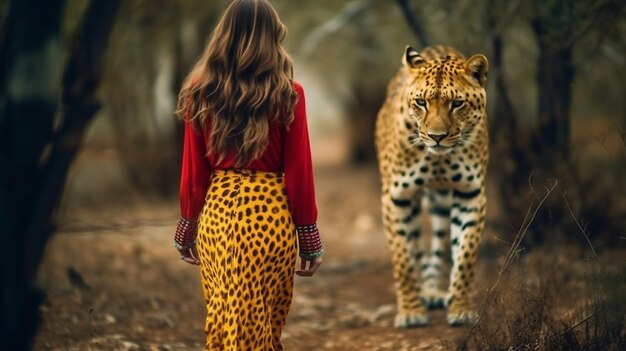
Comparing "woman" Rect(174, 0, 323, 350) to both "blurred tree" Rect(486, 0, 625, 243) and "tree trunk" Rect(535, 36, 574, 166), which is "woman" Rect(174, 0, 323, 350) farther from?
"tree trunk" Rect(535, 36, 574, 166)

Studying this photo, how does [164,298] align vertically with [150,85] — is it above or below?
below

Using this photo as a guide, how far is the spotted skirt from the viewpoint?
13.2 ft

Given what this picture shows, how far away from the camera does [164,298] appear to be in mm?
7586

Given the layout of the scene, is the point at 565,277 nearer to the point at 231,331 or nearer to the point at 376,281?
the point at 376,281

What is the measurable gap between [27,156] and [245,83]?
88.7 inches

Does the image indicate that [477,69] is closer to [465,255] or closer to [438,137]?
[438,137]

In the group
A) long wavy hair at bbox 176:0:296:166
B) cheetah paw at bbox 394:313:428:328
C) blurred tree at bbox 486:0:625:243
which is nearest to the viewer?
long wavy hair at bbox 176:0:296:166

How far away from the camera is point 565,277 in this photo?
666cm

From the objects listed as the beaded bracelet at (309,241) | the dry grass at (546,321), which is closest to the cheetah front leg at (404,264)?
the dry grass at (546,321)

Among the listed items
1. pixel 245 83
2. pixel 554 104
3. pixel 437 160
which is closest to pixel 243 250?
pixel 245 83

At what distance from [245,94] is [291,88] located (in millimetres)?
230

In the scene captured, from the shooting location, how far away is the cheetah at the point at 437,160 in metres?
5.52

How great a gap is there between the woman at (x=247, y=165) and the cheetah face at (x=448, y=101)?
157 cm

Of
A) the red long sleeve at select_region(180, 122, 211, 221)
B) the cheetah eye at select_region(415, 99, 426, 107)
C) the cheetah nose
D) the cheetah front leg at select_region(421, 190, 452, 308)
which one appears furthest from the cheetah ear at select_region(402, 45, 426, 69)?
the red long sleeve at select_region(180, 122, 211, 221)
